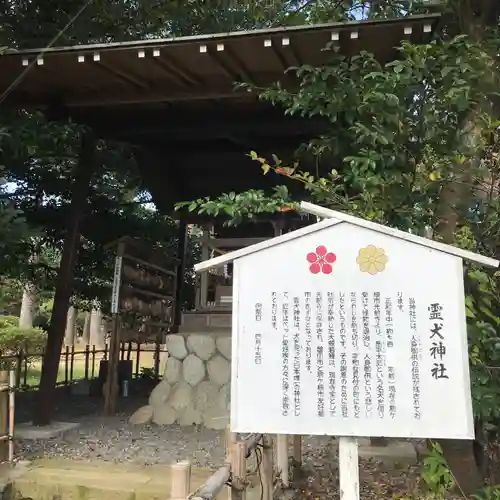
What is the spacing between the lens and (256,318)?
2.75 m

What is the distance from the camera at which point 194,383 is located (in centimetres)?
807

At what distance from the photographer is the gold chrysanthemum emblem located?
8.93 ft

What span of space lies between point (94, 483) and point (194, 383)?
3364 mm

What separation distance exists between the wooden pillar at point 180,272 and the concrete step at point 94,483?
5607 millimetres

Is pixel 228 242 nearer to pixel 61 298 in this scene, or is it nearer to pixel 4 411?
pixel 61 298

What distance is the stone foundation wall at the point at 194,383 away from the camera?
306 inches

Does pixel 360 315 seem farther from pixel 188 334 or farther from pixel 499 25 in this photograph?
pixel 188 334

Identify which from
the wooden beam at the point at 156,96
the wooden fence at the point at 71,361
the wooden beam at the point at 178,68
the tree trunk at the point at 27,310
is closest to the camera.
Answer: the wooden beam at the point at 178,68

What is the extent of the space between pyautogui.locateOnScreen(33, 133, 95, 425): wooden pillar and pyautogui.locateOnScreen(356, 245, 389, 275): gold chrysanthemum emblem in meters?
5.11

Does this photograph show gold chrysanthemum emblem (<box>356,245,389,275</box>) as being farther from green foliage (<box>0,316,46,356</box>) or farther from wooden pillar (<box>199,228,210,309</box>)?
green foliage (<box>0,316,46,356</box>)

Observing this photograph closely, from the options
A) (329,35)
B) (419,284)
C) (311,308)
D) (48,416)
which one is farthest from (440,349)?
(48,416)

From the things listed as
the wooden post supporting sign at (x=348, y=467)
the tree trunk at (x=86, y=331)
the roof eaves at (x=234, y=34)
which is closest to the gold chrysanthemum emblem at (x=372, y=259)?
the wooden post supporting sign at (x=348, y=467)

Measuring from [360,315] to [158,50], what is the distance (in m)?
3.86

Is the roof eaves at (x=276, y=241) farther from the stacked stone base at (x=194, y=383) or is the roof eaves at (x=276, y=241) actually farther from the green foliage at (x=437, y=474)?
the stacked stone base at (x=194, y=383)
